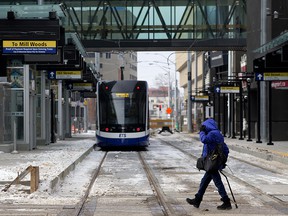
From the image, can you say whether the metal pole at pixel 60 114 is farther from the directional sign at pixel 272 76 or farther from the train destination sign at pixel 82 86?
the directional sign at pixel 272 76

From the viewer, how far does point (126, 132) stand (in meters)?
25.6

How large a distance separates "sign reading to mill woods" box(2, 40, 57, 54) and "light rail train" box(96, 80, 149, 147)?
24.2 ft

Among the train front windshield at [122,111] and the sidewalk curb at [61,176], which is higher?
the train front windshield at [122,111]

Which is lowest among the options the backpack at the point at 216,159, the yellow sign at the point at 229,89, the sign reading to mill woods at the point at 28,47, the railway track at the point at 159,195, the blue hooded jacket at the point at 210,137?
the railway track at the point at 159,195

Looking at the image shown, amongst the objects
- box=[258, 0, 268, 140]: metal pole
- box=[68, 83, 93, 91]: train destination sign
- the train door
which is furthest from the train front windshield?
box=[68, 83, 93, 91]: train destination sign

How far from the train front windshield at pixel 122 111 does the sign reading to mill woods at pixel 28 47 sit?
737 centimetres

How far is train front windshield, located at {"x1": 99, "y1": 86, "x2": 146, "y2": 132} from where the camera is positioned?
25734 millimetres

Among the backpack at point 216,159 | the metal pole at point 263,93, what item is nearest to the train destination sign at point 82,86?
the metal pole at point 263,93

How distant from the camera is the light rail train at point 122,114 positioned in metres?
25.7

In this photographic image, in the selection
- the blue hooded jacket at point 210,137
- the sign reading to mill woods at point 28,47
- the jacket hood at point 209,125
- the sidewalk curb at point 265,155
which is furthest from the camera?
the sidewalk curb at point 265,155

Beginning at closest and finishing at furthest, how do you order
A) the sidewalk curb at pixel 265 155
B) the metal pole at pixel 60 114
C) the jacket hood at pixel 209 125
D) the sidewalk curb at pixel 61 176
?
1. the jacket hood at pixel 209 125
2. the sidewalk curb at pixel 61 176
3. the sidewalk curb at pixel 265 155
4. the metal pole at pixel 60 114

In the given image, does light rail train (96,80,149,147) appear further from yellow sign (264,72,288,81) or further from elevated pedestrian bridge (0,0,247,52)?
elevated pedestrian bridge (0,0,247,52)

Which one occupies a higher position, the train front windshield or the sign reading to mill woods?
the sign reading to mill woods

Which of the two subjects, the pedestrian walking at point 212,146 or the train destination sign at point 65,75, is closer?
the pedestrian walking at point 212,146
